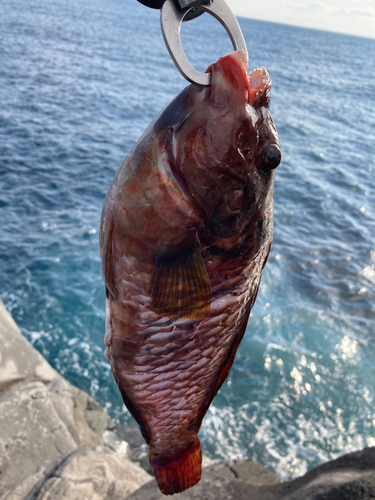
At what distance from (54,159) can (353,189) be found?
1075 cm

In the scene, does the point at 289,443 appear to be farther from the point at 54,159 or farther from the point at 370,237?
the point at 54,159

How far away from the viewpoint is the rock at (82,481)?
142 inches

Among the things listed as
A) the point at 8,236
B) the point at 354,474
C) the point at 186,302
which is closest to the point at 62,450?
the point at 354,474

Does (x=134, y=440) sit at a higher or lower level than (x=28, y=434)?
lower

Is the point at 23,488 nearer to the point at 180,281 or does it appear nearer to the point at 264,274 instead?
the point at 180,281

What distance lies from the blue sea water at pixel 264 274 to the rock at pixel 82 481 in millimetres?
2721

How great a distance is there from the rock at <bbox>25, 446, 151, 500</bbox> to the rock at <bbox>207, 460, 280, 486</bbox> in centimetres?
100

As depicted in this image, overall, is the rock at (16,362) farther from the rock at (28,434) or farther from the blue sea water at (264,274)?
the blue sea water at (264,274)

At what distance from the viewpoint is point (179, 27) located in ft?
3.06

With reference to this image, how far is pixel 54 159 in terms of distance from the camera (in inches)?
500

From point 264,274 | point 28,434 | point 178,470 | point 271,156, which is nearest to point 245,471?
point 28,434

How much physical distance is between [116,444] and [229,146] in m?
6.31

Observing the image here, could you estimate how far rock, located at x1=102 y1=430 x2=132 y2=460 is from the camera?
6.21 metres

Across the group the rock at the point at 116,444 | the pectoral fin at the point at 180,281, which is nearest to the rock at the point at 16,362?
the rock at the point at 116,444
